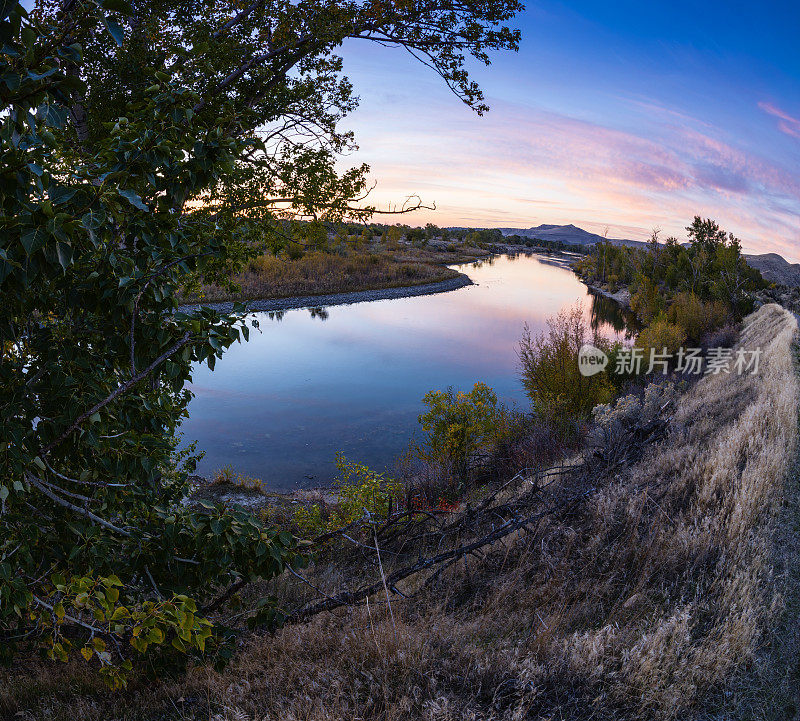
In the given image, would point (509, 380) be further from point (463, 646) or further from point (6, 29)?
point (6, 29)

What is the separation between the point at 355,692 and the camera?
2838 mm

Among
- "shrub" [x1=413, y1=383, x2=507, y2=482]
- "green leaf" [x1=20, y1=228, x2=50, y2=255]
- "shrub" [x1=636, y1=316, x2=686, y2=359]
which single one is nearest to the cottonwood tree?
"green leaf" [x1=20, y1=228, x2=50, y2=255]

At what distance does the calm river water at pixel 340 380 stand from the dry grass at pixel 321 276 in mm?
4697

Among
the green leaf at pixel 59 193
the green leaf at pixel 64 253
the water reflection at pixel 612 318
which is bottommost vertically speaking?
the green leaf at pixel 64 253

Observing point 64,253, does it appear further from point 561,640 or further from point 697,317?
point 697,317

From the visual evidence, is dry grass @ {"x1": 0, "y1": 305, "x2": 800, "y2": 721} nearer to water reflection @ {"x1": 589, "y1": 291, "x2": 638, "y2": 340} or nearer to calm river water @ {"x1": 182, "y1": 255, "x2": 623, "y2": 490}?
calm river water @ {"x1": 182, "y1": 255, "x2": 623, "y2": 490}

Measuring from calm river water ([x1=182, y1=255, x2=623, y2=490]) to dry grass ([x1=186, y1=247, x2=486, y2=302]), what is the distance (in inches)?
185

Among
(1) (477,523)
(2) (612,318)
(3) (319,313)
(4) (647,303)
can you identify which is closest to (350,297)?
(3) (319,313)

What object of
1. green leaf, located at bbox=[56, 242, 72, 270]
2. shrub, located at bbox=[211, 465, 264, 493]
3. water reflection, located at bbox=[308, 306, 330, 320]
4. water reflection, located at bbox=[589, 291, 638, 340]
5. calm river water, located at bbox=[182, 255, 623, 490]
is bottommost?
shrub, located at bbox=[211, 465, 264, 493]

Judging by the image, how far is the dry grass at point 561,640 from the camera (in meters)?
2.91

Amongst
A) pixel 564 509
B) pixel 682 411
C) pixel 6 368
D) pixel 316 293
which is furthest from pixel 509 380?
pixel 316 293

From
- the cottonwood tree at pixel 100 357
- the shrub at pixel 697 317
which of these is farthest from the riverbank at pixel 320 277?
the cottonwood tree at pixel 100 357

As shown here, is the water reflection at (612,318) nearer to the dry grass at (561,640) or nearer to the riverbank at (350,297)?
the riverbank at (350,297)

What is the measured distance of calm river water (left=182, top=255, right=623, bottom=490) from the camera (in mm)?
14445
